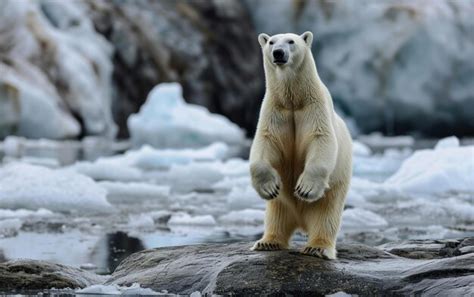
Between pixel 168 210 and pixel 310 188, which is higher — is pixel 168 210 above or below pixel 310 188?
above

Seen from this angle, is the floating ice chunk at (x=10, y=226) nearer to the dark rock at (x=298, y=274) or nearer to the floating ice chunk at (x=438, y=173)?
the dark rock at (x=298, y=274)

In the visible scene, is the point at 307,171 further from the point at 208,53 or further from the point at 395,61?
the point at 208,53

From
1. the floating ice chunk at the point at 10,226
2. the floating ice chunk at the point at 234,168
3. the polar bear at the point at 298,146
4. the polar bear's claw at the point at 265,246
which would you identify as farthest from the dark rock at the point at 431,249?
the floating ice chunk at the point at 234,168

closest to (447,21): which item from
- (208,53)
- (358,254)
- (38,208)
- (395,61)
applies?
(395,61)

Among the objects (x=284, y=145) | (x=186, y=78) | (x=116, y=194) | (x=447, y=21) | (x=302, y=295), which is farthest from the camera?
(x=186, y=78)

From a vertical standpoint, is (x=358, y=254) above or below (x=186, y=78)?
below

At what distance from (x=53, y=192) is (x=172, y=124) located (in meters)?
→ 14.2

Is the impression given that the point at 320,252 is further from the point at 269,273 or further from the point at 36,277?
the point at 36,277

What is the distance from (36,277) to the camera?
557 cm

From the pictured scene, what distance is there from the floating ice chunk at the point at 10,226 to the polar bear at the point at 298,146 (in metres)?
3.65

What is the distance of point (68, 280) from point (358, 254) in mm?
1857

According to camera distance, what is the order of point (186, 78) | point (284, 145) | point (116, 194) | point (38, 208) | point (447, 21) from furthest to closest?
point (186, 78)
point (447, 21)
point (116, 194)
point (38, 208)
point (284, 145)

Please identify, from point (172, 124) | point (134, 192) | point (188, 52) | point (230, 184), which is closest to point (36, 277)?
point (134, 192)

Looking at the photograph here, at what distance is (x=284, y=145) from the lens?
5422 mm
